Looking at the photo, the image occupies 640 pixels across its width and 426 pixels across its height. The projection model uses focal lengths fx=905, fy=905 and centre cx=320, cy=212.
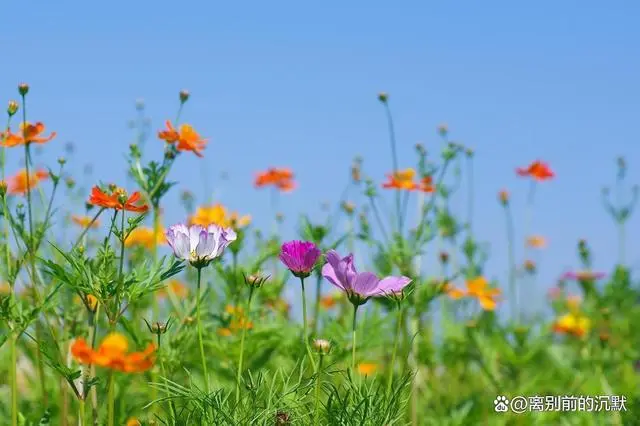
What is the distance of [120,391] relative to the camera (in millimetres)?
2424

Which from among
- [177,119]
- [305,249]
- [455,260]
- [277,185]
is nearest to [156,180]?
[177,119]

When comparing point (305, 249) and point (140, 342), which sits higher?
point (305, 249)

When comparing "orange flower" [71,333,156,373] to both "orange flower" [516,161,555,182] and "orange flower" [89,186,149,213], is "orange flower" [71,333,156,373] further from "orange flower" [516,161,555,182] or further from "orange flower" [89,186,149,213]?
"orange flower" [516,161,555,182]

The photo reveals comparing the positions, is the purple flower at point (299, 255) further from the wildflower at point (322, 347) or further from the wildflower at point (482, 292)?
the wildflower at point (482, 292)

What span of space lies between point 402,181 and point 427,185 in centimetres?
9

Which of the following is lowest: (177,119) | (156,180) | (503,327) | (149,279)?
(503,327)

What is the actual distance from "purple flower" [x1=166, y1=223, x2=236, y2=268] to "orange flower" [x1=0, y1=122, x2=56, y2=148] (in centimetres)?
66

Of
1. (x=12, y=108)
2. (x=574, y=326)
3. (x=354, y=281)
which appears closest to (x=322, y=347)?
(x=354, y=281)

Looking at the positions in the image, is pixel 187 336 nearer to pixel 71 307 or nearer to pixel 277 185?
pixel 71 307

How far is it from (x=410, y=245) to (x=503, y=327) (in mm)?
1786

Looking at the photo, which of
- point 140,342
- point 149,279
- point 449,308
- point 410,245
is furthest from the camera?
point 449,308

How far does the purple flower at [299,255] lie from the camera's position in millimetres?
1543

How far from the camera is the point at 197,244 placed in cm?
159

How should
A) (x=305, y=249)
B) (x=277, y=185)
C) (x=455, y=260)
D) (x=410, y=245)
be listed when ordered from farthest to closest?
1. (x=455, y=260)
2. (x=277, y=185)
3. (x=410, y=245)
4. (x=305, y=249)
